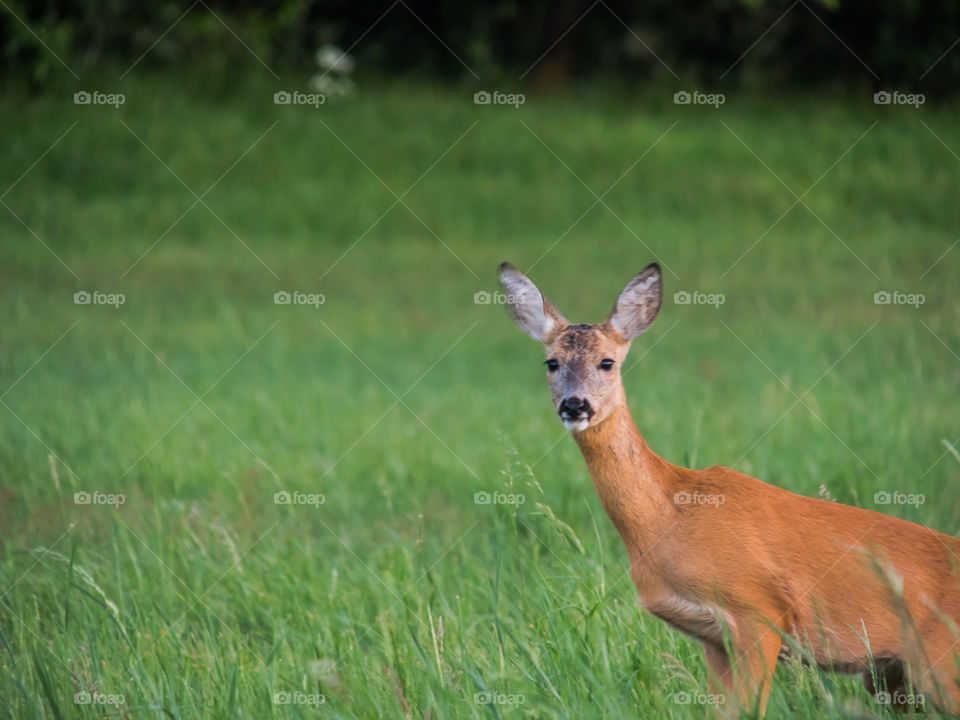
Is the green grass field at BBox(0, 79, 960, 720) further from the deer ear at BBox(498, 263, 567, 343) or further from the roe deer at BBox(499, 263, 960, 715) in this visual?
the deer ear at BBox(498, 263, 567, 343)

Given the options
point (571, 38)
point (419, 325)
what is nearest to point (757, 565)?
point (419, 325)

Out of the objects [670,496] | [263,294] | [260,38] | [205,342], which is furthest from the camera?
[260,38]

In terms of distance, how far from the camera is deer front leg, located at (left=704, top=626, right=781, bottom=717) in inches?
135

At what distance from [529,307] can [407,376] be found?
231 inches

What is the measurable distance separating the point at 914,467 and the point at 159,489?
13.9 feet

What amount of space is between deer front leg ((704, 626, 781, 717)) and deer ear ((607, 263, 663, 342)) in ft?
3.90

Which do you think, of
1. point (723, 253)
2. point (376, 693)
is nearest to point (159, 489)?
point (376, 693)

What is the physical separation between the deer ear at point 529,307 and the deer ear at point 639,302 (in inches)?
8.7

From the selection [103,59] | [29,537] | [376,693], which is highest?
[103,59]

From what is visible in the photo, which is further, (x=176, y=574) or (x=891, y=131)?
(x=891, y=131)

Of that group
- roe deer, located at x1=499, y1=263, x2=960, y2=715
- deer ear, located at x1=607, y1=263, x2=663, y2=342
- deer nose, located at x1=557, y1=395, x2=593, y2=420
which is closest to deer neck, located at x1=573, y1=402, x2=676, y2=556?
roe deer, located at x1=499, y1=263, x2=960, y2=715

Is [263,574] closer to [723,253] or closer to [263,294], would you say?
[263,294]

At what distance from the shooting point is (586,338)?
4180mm

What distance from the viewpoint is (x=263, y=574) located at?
523 cm
